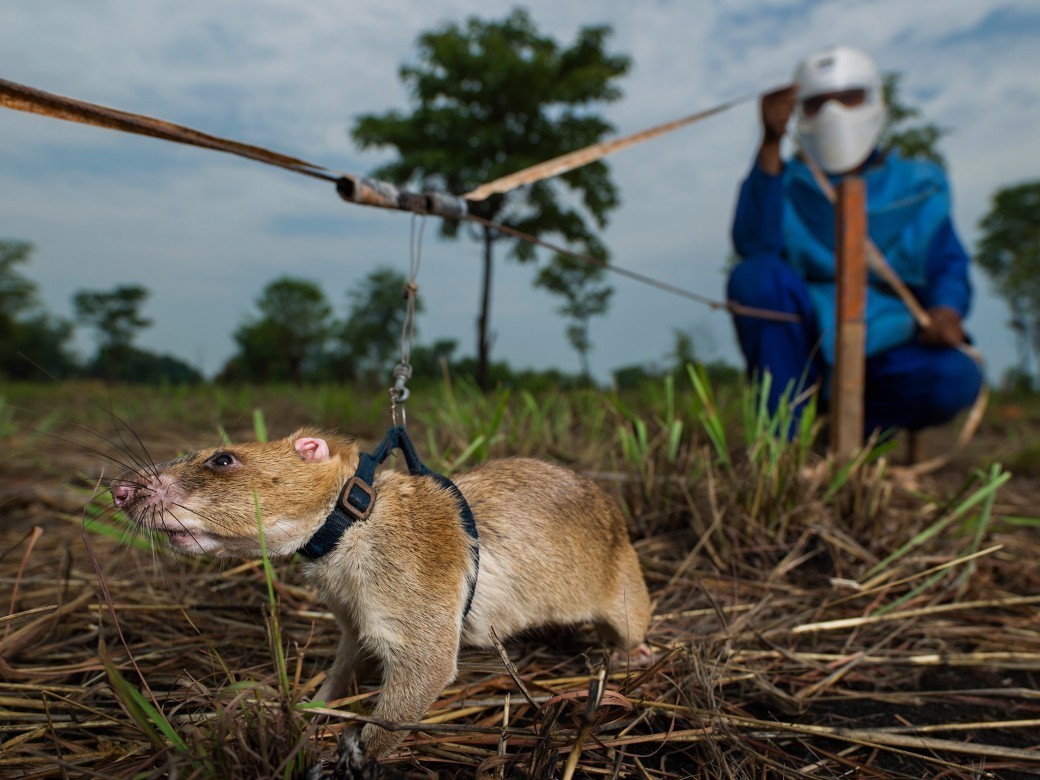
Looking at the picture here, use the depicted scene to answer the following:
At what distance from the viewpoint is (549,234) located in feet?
→ 61.4

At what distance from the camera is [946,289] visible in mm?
4578

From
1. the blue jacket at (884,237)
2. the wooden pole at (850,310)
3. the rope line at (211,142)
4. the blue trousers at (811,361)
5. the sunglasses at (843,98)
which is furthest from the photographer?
the sunglasses at (843,98)

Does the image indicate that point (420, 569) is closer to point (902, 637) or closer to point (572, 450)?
point (902, 637)

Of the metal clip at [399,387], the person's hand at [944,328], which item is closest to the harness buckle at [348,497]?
the metal clip at [399,387]

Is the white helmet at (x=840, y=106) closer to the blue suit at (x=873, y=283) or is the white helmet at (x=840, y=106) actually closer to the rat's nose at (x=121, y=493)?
the blue suit at (x=873, y=283)

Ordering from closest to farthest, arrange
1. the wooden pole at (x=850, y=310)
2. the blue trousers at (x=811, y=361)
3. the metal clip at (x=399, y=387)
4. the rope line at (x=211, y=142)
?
1. the rope line at (x=211, y=142)
2. the metal clip at (x=399, y=387)
3. the wooden pole at (x=850, y=310)
4. the blue trousers at (x=811, y=361)

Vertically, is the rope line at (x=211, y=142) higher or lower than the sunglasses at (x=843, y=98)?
lower

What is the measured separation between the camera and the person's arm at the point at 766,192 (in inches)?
153

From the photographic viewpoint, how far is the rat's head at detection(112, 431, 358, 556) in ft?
4.37

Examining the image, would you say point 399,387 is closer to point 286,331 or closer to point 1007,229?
point 286,331

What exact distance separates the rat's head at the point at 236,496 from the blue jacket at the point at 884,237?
3.95 m

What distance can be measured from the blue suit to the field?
Answer: 3.57ft

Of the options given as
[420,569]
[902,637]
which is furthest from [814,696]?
[420,569]

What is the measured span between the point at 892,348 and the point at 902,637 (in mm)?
2999
